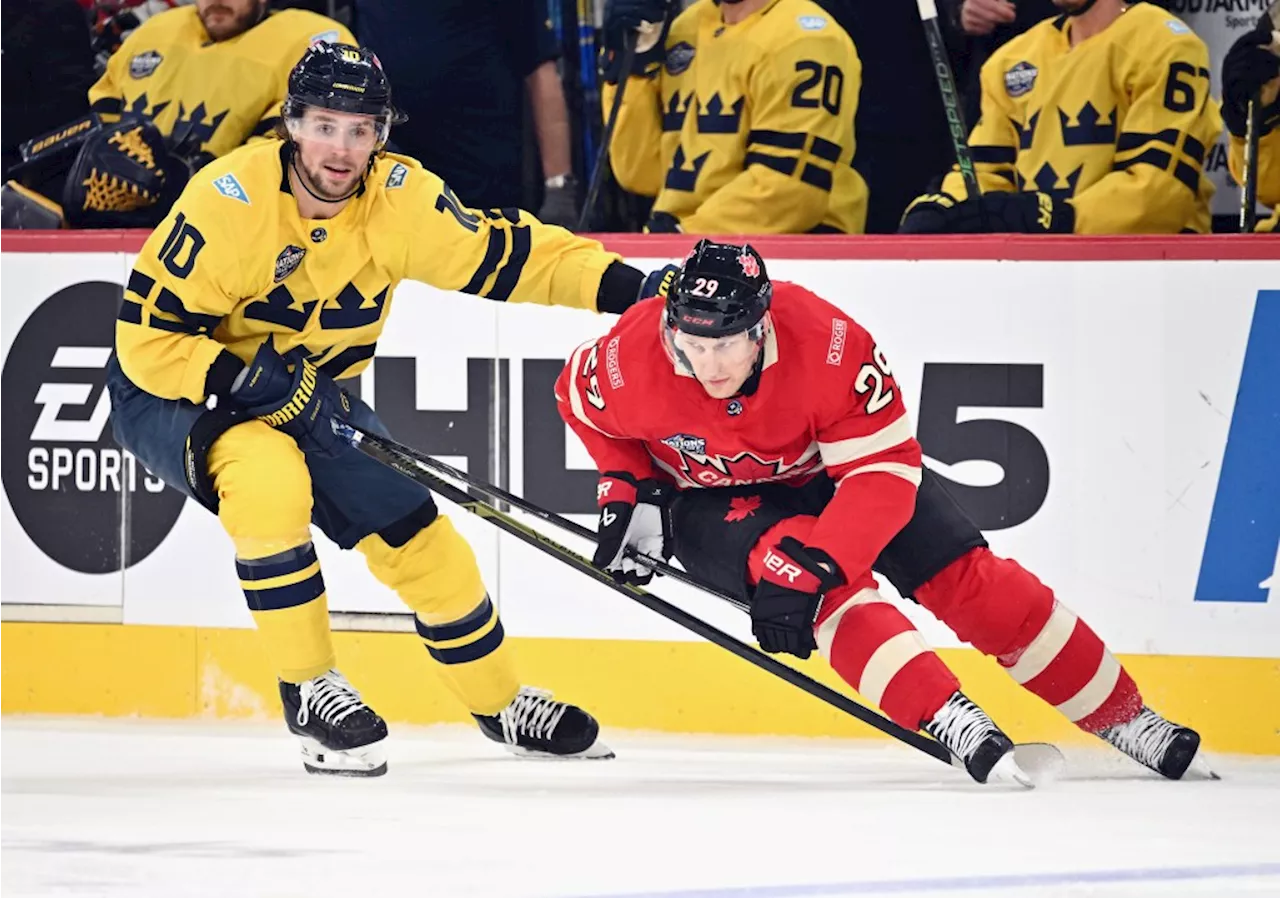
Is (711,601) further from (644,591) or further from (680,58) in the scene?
(680,58)

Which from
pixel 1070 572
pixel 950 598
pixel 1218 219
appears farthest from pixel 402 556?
pixel 1218 219

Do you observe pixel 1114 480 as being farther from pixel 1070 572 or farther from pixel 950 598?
pixel 950 598

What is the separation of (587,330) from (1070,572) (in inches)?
44.8

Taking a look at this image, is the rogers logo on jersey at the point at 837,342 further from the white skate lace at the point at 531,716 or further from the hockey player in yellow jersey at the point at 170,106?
the hockey player in yellow jersey at the point at 170,106

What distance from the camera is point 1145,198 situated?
4.33m

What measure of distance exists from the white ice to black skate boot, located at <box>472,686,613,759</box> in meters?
0.06

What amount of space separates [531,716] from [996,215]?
1436 mm

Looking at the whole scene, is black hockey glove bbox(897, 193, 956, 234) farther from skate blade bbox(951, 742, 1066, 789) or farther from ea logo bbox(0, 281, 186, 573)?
ea logo bbox(0, 281, 186, 573)

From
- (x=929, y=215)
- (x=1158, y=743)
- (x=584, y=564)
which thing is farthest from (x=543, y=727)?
(x=929, y=215)

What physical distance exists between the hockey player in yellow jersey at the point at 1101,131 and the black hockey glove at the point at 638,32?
29.3 inches

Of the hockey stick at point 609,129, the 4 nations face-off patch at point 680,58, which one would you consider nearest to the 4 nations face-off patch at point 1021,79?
the 4 nations face-off patch at point 680,58

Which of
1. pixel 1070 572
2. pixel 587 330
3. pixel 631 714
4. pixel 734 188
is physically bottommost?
pixel 631 714

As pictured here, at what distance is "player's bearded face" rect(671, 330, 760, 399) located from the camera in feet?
10.9

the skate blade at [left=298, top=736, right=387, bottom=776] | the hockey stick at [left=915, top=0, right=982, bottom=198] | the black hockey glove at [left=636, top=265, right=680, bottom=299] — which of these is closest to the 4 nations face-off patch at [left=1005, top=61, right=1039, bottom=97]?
the hockey stick at [left=915, top=0, right=982, bottom=198]
